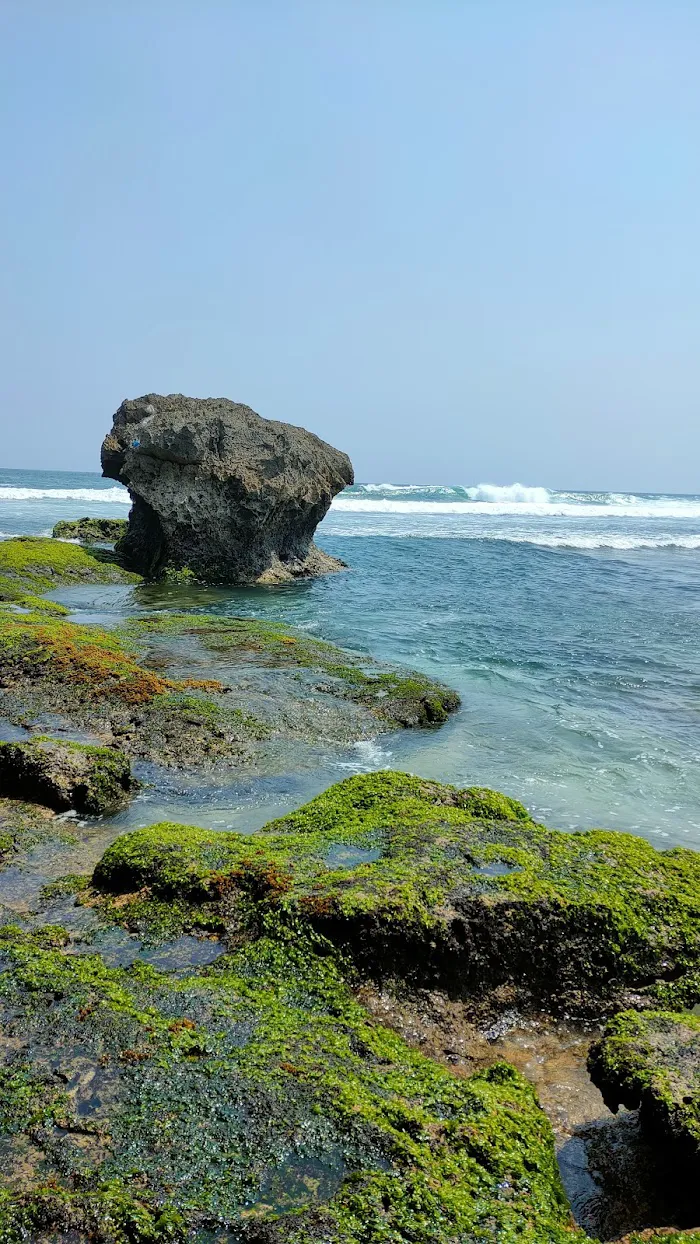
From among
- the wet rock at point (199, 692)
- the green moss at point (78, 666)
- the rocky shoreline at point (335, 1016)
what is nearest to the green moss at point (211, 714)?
the wet rock at point (199, 692)

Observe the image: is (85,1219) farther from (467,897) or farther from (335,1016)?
(467,897)

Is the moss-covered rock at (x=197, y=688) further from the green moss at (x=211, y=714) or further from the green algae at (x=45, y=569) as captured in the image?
the green algae at (x=45, y=569)

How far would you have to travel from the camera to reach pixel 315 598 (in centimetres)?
2234

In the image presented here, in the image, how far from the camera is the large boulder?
77.7 feet

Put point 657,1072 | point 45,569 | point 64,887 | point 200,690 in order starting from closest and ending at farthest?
1. point 657,1072
2. point 64,887
3. point 200,690
4. point 45,569

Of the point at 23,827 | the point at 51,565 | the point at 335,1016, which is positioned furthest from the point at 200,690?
the point at 51,565

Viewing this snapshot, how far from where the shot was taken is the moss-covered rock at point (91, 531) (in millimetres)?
28859

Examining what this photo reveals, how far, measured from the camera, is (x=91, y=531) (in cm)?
2941

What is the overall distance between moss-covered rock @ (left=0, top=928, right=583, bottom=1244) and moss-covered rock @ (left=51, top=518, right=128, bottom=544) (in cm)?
2595

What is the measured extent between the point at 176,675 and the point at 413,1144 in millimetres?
9377

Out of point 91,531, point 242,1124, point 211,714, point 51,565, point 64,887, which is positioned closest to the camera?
point 242,1124

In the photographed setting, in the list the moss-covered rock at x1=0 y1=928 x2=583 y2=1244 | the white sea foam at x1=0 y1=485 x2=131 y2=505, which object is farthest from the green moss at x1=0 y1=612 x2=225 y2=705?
the white sea foam at x1=0 y1=485 x2=131 y2=505

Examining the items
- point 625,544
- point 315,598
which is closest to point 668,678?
point 315,598

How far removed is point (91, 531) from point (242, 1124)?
28036 millimetres
